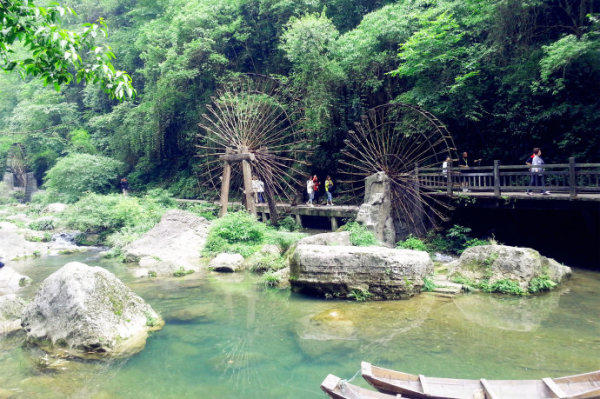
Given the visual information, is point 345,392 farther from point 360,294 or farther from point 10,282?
point 10,282

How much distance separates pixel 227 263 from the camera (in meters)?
13.0

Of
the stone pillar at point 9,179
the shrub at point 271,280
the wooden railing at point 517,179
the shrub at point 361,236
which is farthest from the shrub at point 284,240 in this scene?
the stone pillar at point 9,179

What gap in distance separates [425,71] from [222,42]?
1254cm

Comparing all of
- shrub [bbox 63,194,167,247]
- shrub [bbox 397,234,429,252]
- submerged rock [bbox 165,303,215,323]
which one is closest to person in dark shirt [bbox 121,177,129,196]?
shrub [bbox 63,194,167,247]

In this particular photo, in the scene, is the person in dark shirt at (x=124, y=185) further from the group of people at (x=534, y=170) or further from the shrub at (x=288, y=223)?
the group of people at (x=534, y=170)

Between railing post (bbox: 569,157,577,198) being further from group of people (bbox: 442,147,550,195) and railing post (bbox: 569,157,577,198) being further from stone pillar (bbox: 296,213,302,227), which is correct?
stone pillar (bbox: 296,213,302,227)

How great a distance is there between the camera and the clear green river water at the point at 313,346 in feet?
19.9

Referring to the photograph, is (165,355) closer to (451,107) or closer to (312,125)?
(451,107)

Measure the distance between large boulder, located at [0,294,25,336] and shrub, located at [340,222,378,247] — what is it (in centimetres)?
830

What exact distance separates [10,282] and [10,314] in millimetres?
3670

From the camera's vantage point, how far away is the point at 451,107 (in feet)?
50.7

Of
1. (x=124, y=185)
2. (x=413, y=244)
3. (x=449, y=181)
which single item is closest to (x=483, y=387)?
(x=413, y=244)

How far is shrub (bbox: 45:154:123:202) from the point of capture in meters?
27.5

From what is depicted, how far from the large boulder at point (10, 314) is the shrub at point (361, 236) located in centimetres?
830
